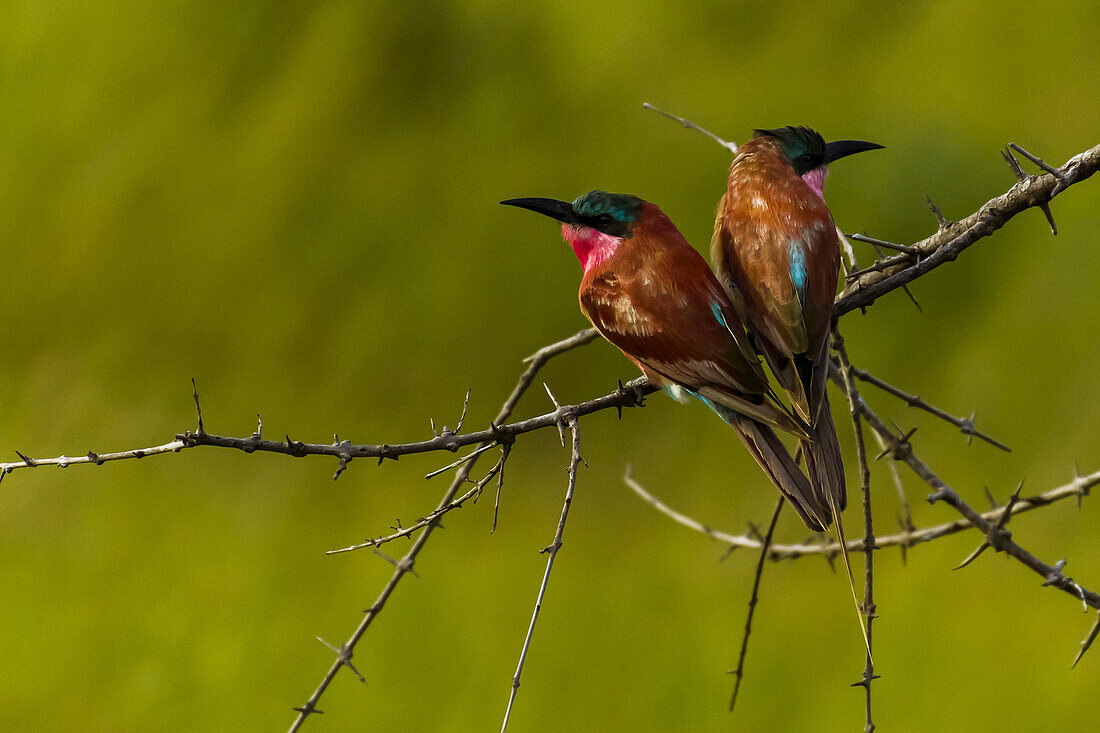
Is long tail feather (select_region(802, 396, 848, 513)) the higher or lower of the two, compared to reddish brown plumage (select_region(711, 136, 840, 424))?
lower

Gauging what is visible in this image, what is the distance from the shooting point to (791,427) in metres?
1.11

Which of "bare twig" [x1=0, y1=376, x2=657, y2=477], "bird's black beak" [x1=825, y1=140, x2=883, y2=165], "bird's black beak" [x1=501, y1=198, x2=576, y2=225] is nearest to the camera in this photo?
"bare twig" [x1=0, y1=376, x2=657, y2=477]

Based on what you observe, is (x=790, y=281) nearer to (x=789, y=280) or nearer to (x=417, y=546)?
(x=789, y=280)

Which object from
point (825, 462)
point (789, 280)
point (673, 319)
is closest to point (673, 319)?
point (673, 319)

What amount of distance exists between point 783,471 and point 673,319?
23cm

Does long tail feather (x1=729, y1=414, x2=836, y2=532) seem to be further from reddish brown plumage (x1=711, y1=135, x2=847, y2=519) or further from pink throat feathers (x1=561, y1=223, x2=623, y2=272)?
pink throat feathers (x1=561, y1=223, x2=623, y2=272)

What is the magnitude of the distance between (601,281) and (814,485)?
0.38m

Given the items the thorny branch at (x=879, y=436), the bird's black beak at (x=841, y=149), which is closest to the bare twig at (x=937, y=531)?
the thorny branch at (x=879, y=436)

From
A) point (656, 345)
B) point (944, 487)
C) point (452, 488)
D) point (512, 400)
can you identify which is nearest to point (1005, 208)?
point (944, 487)

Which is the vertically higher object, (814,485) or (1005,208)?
(1005,208)

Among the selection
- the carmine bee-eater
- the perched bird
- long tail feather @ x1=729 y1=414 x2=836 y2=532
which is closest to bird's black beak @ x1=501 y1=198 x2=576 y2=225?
the carmine bee-eater

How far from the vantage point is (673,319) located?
3.89 feet

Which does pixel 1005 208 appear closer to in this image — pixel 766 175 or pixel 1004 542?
pixel 766 175

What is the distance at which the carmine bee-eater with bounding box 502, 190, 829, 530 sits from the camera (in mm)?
1155
